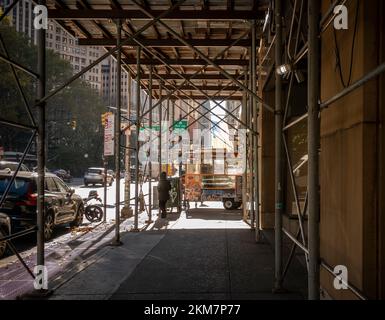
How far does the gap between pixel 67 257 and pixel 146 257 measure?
178cm

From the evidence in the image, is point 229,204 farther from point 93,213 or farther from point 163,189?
point 93,213

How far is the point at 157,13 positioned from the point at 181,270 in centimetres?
549

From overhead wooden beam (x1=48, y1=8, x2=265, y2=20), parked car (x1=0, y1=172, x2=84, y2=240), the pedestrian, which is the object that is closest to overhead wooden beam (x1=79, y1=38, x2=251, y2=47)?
overhead wooden beam (x1=48, y1=8, x2=265, y2=20)

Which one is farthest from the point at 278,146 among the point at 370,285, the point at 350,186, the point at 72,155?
the point at 72,155

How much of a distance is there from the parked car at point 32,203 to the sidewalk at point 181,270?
2.21m

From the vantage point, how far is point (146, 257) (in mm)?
8414

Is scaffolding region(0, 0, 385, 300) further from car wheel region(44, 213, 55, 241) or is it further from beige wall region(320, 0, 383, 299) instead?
car wheel region(44, 213, 55, 241)

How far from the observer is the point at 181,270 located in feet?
23.9

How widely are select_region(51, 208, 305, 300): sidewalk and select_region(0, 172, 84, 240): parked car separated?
2.21 metres

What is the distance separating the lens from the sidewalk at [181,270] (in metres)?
5.96

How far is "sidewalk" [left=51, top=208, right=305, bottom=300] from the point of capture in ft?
19.6

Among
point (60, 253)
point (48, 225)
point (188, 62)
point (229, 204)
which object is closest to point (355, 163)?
point (60, 253)

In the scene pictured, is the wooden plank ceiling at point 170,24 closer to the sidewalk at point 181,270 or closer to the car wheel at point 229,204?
the sidewalk at point 181,270

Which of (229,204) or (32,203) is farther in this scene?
(229,204)
